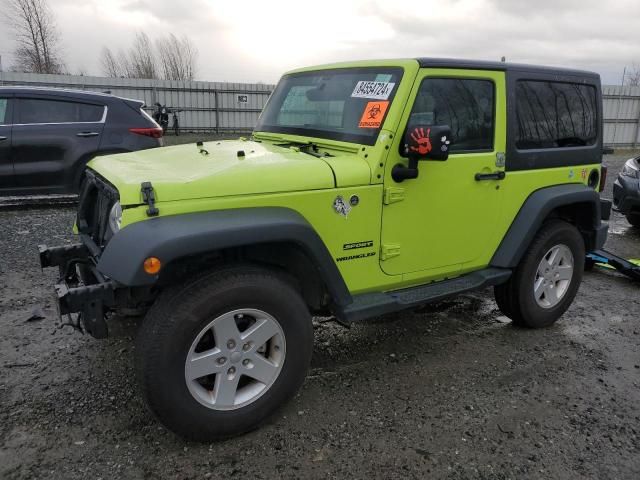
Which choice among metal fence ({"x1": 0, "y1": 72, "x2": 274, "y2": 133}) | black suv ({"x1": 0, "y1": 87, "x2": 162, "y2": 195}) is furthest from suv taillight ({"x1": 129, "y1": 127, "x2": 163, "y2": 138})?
metal fence ({"x1": 0, "y1": 72, "x2": 274, "y2": 133})

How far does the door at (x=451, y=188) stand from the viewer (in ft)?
10.5

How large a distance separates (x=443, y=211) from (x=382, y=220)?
518mm

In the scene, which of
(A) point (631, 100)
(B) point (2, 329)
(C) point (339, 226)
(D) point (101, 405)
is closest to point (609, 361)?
(C) point (339, 226)

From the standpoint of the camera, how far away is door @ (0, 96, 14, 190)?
7078 mm

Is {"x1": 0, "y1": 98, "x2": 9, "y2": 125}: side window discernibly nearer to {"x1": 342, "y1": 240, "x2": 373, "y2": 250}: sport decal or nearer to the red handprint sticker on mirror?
{"x1": 342, "y1": 240, "x2": 373, "y2": 250}: sport decal

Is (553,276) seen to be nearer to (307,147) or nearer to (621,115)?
(307,147)

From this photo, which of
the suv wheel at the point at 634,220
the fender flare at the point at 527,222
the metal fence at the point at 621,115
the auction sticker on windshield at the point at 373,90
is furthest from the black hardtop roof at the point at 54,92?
the metal fence at the point at 621,115

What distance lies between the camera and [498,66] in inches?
143

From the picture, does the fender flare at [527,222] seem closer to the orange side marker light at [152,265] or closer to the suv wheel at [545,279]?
the suv wheel at [545,279]

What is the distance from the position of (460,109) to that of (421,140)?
73cm

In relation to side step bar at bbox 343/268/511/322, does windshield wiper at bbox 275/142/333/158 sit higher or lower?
higher

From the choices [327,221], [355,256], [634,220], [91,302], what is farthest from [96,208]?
[634,220]

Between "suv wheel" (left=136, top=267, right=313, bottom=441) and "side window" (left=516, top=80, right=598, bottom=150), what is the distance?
2193 millimetres

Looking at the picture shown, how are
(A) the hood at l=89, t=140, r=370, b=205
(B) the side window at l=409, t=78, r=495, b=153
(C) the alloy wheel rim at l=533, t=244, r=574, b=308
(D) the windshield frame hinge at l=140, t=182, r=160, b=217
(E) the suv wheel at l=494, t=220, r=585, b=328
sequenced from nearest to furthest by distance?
(D) the windshield frame hinge at l=140, t=182, r=160, b=217 → (A) the hood at l=89, t=140, r=370, b=205 → (B) the side window at l=409, t=78, r=495, b=153 → (E) the suv wheel at l=494, t=220, r=585, b=328 → (C) the alloy wheel rim at l=533, t=244, r=574, b=308
